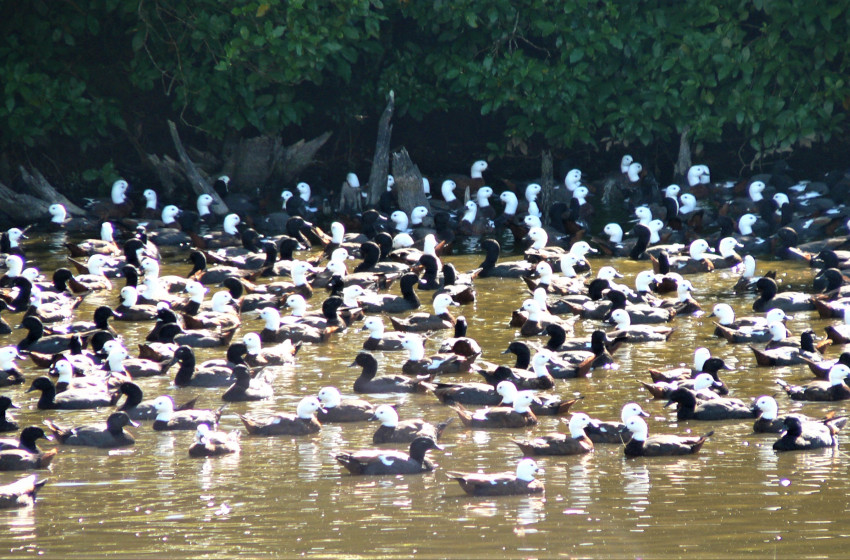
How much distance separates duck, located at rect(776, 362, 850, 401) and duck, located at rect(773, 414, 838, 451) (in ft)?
5.66

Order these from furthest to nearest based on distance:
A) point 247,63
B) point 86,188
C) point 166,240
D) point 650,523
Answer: point 86,188 < point 247,63 < point 166,240 < point 650,523

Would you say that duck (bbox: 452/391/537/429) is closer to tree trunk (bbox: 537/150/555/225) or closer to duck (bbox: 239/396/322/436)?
duck (bbox: 239/396/322/436)

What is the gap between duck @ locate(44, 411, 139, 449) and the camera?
546 inches

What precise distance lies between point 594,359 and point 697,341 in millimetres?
2122

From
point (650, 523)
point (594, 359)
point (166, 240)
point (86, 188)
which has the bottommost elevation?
point (650, 523)

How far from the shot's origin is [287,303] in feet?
66.7

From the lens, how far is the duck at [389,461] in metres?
12.6

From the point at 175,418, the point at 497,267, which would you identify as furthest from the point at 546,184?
the point at 175,418

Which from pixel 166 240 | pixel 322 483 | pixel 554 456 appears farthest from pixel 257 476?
pixel 166 240

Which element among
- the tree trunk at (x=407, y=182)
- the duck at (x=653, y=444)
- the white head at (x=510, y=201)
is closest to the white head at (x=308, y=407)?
the duck at (x=653, y=444)

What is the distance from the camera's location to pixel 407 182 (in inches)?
1176

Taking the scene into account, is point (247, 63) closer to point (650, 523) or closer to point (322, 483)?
point (322, 483)

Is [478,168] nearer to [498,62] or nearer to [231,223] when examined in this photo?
[498,62]

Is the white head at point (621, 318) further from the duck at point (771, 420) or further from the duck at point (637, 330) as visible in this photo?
the duck at point (771, 420)
